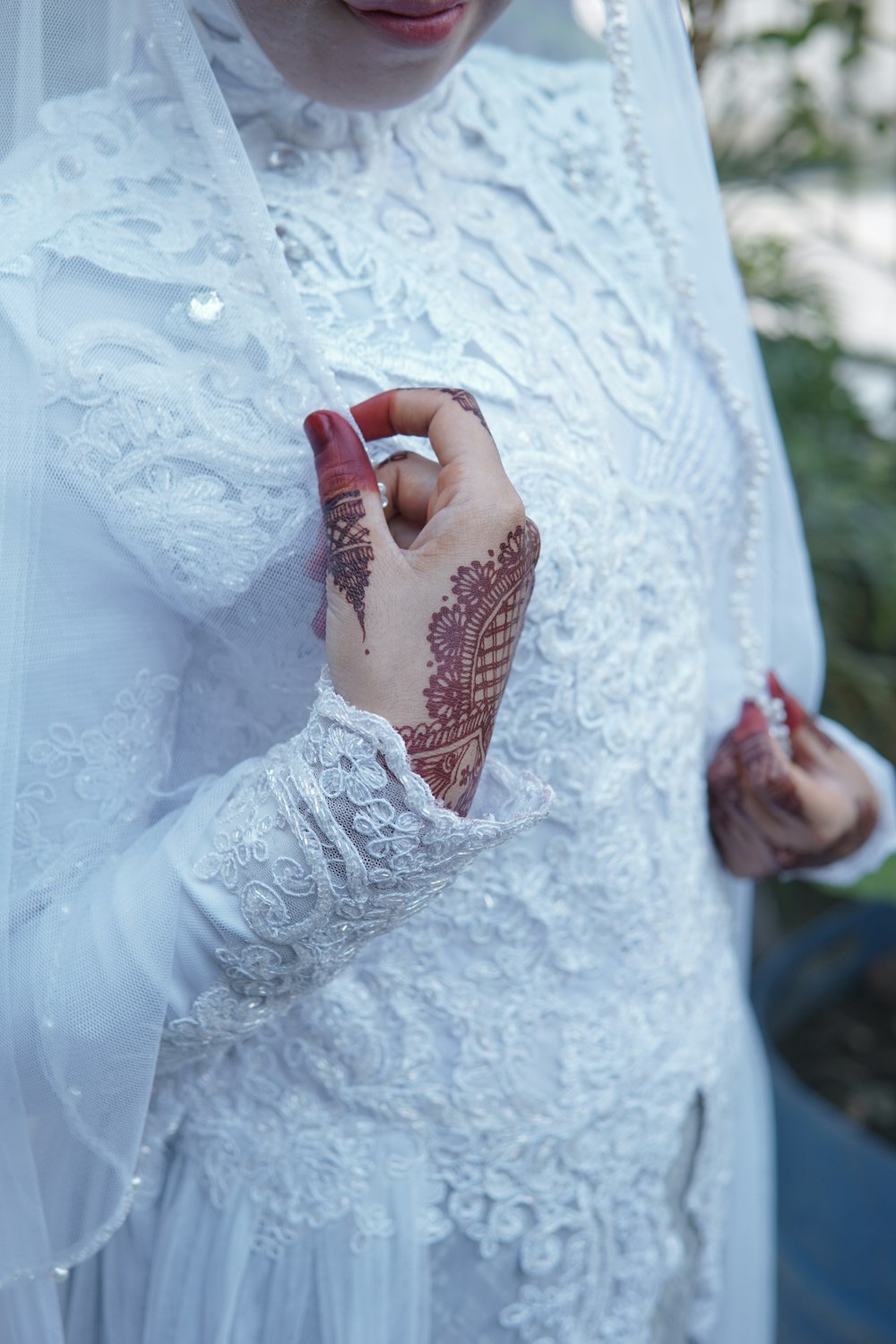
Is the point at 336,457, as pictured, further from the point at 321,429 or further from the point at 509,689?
the point at 509,689

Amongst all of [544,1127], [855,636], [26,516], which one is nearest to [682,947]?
[544,1127]

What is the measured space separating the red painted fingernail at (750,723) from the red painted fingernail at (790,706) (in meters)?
0.05

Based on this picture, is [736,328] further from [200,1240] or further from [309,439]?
[200,1240]

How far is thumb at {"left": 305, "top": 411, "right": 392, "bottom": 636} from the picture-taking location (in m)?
0.63

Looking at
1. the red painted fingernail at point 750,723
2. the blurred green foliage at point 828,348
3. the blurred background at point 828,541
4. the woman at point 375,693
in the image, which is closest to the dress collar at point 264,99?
the woman at point 375,693

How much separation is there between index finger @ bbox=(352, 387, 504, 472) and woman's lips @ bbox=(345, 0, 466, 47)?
209 mm

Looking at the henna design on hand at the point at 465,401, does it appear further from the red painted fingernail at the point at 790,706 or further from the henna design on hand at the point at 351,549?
the red painted fingernail at the point at 790,706

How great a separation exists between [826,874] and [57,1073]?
0.72m

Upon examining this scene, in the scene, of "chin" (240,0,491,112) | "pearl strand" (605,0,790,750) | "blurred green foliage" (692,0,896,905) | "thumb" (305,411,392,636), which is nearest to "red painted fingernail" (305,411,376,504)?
"thumb" (305,411,392,636)

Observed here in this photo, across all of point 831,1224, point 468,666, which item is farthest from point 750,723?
point 831,1224

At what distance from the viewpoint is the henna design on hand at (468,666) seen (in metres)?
0.64

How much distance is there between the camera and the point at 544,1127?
32.9 inches

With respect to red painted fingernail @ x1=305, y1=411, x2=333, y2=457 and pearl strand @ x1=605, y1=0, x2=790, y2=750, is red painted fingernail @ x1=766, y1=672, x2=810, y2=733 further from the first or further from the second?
red painted fingernail @ x1=305, y1=411, x2=333, y2=457

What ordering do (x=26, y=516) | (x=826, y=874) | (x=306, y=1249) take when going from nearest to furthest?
(x=26, y=516)
(x=306, y=1249)
(x=826, y=874)
